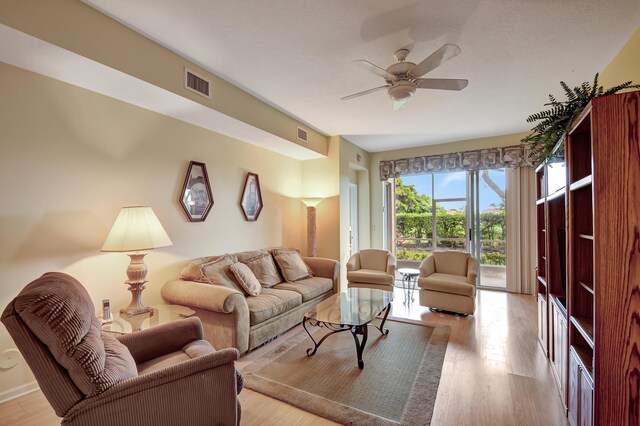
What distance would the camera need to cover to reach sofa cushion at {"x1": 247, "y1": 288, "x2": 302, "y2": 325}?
9.40ft

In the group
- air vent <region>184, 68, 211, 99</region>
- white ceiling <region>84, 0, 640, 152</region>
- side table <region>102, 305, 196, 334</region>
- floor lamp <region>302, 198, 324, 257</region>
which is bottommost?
side table <region>102, 305, 196, 334</region>

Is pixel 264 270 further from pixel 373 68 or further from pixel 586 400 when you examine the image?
pixel 586 400

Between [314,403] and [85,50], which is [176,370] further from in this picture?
[85,50]

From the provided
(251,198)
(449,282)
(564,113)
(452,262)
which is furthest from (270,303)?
(564,113)

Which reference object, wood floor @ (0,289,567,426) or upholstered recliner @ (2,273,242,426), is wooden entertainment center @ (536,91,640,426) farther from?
upholstered recliner @ (2,273,242,426)

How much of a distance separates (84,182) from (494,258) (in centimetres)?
603

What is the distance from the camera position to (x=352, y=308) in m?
2.92

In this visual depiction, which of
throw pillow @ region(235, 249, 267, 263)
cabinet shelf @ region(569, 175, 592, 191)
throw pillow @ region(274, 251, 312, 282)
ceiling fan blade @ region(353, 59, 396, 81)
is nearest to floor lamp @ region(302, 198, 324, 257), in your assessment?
throw pillow @ region(274, 251, 312, 282)

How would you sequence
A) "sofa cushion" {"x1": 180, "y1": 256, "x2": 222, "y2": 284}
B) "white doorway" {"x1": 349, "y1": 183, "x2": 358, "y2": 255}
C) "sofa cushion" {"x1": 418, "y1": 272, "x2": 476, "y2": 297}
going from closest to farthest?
"sofa cushion" {"x1": 180, "y1": 256, "x2": 222, "y2": 284} → "sofa cushion" {"x1": 418, "y1": 272, "x2": 476, "y2": 297} → "white doorway" {"x1": 349, "y1": 183, "x2": 358, "y2": 255}

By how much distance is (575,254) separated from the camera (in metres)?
1.81

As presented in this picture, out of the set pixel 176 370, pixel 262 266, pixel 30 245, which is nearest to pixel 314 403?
pixel 176 370

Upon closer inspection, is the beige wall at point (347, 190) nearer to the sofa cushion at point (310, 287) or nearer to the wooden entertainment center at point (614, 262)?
the sofa cushion at point (310, 287)

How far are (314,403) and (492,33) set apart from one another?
9.96ft

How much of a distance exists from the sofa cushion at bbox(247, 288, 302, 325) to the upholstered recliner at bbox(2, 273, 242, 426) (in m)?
1.26
